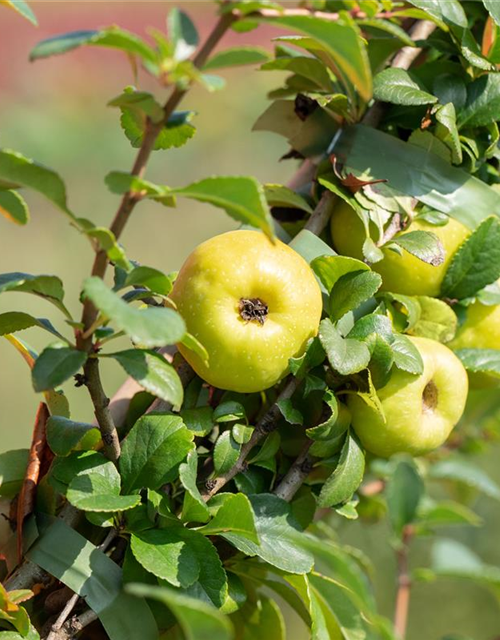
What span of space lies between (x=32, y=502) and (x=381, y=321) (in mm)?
214

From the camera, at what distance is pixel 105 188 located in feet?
7.91

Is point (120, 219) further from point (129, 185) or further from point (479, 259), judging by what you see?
point (479, 259)

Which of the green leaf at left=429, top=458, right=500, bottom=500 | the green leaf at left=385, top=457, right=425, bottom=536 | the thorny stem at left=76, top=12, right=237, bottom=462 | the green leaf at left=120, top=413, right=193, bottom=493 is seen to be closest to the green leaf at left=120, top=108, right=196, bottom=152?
the thorny stem at left=76, top=12, right=237, bottom=462

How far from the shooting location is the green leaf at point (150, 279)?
0.39 metres

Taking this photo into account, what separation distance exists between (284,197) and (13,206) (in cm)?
19

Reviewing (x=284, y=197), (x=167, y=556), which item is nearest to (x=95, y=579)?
(x=167, y=556)

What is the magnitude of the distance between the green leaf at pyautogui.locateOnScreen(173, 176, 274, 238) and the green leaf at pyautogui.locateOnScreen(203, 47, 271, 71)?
0.05 meters

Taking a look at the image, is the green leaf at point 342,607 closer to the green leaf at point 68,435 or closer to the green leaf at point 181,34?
the green leaf at point 68,435

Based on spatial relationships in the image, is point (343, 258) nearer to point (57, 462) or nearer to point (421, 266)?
point (421, 266)

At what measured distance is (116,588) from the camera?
430 mm

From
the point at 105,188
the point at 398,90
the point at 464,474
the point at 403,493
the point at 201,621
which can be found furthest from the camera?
the point at 105,188

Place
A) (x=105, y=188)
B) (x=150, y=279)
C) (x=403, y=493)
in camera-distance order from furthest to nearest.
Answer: (x=105, y=188) < (x=403, y=493) < (x=150, y=279)

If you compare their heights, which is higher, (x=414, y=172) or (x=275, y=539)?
(x=414, y=172)

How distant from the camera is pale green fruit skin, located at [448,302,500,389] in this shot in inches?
22.3
